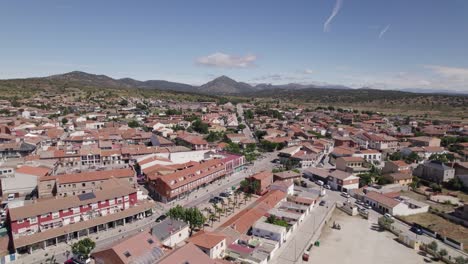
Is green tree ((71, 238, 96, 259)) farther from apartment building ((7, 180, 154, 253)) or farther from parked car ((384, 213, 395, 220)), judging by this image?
parked car ((384, 213, 395, 220))

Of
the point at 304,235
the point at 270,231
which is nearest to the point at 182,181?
the point at 270,231

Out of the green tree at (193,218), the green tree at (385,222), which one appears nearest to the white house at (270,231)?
the green tree at (193,218)

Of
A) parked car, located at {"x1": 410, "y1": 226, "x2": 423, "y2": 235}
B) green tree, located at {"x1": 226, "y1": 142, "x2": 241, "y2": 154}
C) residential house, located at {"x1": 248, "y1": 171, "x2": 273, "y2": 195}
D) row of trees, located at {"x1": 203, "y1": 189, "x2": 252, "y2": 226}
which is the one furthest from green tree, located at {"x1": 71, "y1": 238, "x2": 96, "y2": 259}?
green tree, located at {"x1": 226, "y1": 142, "x2": 241, "y2": 154}

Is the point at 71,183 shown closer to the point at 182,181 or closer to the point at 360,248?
the point at 182,181

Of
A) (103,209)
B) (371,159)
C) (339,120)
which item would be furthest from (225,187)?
(339,120)

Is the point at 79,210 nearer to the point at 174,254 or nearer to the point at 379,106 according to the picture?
the point at 174,254

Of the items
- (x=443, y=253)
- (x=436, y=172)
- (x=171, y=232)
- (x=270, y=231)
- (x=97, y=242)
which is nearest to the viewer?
(x=171, y=232)

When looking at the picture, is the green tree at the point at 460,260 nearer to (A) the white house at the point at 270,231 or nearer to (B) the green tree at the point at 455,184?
(A) the white house at the point at 270,231
